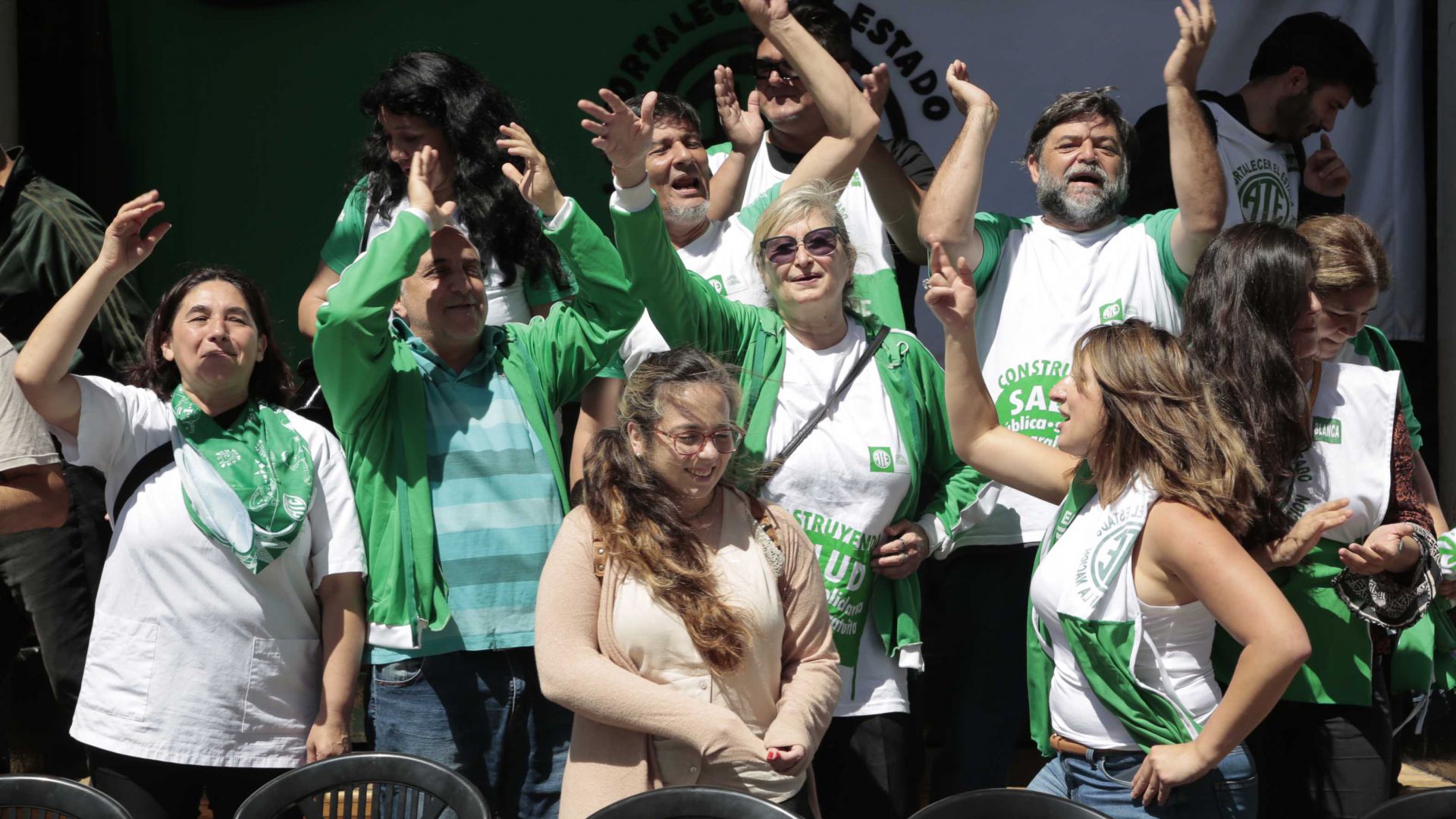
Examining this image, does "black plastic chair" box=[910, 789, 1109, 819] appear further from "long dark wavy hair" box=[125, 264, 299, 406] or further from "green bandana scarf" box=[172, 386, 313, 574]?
"long dark wavy hair" box=[125, 264, 299, 406]

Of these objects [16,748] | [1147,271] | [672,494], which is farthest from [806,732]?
[16,748]

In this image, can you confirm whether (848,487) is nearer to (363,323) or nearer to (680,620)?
(680,620)

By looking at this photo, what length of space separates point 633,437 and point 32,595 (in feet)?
5.85

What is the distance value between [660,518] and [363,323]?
2.48ft

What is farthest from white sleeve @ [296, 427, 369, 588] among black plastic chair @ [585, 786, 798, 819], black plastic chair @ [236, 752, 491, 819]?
black plastic chair @ [585, 786, 798, 819]

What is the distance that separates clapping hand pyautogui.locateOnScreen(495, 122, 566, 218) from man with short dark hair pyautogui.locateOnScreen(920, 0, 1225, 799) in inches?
36.3

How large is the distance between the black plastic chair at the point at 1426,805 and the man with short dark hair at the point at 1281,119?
2.61 metres

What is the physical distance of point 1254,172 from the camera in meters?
4.69

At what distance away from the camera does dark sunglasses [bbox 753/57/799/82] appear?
3.94m

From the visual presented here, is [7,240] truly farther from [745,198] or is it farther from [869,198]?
[869,198]

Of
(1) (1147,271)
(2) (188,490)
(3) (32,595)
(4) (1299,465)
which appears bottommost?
(3) (32,595)

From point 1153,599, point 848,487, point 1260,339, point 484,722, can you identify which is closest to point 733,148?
point 848,487

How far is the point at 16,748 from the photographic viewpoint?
439 cm

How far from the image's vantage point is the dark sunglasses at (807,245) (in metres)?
3.29
